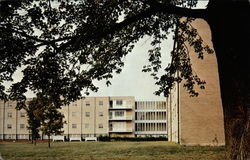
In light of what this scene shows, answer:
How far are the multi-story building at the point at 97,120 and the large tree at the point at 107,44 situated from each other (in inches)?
2767

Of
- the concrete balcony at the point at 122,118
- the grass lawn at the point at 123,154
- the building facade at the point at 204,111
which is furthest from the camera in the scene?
the concrete balcony at the point at 122,118

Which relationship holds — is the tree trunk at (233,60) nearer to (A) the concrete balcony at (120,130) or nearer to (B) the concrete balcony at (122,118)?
(A) the concrete balcony at (120,130)

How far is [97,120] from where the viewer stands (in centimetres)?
7988

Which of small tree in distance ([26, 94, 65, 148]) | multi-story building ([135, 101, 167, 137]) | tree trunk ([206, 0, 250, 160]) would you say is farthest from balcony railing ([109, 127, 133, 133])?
tree trunk ([206, 0, 250, 160])

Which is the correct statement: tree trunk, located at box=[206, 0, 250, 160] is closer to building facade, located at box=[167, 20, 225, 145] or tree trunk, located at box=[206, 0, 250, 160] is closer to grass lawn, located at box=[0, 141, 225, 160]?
grass lawn, located at box=[0, 141, 225, 160]

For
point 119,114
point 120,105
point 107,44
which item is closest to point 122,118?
point 119,114

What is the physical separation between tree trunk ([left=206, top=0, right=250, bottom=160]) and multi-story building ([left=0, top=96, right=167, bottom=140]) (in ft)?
242

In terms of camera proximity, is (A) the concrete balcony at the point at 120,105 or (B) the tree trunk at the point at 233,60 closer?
(B) the tree trunk at the point at 233,60

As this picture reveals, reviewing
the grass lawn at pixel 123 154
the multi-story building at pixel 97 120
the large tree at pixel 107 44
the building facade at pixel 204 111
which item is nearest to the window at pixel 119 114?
the multi-story building at pixel 97 120

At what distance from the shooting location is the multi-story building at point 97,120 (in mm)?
78875

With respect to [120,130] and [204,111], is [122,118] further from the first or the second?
[204,111]

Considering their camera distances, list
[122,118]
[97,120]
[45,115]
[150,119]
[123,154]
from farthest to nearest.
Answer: [150,119] < [97,120] < [122,118] < [45,115] < [123,154]

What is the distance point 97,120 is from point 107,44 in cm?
7210

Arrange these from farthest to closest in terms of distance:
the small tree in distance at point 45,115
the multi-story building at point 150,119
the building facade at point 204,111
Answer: the multi-story building at point 150,119 → the building facade at point 204,111 → the small tree in distance at point 45,115
